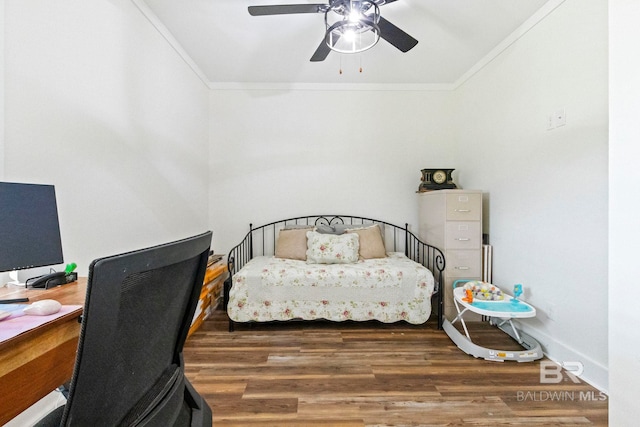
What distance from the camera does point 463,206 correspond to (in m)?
2.73

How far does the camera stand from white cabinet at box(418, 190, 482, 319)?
273 cm

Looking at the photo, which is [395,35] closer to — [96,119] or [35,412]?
[96,119]

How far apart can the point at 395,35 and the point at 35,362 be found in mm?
2320

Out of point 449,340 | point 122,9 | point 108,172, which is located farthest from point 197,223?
point 449,340

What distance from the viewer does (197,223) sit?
3.12 metres

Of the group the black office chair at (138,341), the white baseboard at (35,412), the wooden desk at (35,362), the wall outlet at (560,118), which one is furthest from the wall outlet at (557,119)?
the white baseboard at (35,412)

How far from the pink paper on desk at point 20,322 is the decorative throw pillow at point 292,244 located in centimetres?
233

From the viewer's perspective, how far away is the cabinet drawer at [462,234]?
2.73 m

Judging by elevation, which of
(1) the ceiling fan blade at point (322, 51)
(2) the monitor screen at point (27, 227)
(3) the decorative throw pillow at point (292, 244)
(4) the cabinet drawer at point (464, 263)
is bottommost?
(4) the cabinet drawer at point (464, 263)

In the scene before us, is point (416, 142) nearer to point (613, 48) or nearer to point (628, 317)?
point (613, 48)

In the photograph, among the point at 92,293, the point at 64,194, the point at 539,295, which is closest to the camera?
the point at 92,293

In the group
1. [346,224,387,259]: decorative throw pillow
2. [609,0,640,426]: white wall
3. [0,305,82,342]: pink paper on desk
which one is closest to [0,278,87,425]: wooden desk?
[0,305,82,342]: pink paper on desk

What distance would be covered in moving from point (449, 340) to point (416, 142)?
2.24m

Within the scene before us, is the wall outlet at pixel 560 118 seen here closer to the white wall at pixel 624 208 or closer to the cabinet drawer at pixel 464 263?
the white wall at pixel 624 208
